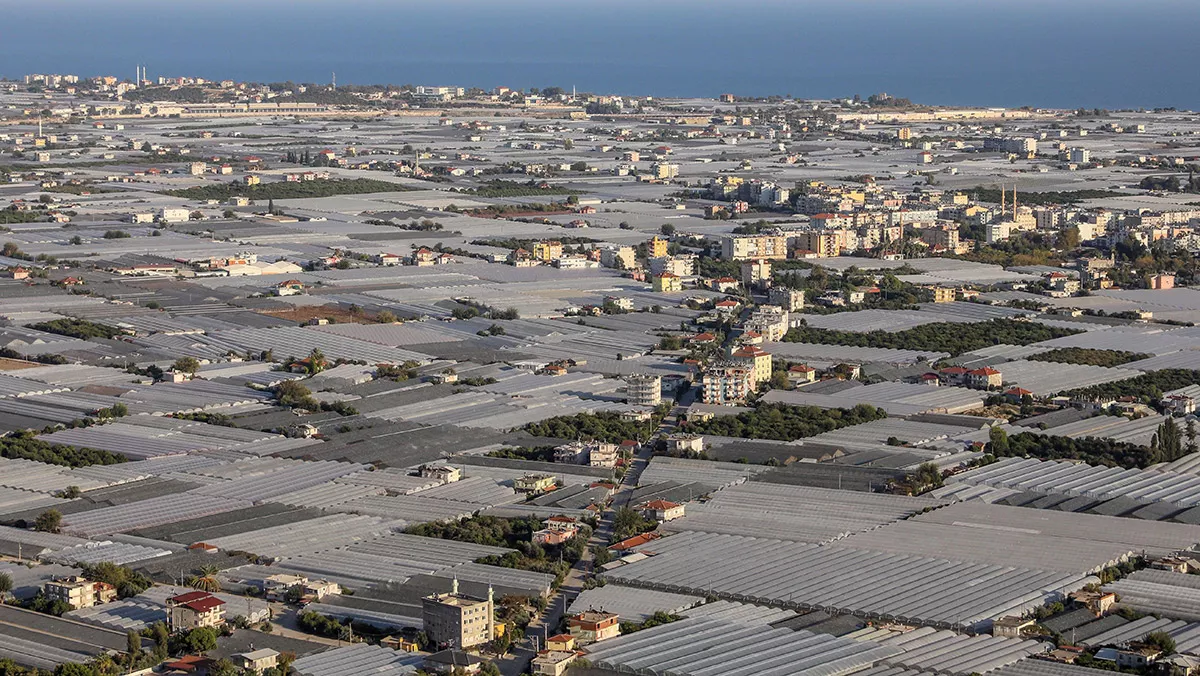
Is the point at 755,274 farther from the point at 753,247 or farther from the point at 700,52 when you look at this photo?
the point at 700,52

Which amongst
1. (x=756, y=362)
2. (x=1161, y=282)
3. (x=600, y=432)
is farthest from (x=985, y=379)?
(x=1161, y=282)

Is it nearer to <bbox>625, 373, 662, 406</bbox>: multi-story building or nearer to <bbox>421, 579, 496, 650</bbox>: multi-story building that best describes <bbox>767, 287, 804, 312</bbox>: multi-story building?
<bbox>625, 373, 662, 406</bbox>: multi-story building

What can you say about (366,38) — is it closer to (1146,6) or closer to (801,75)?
(801,75)

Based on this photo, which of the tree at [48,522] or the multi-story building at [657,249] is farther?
the multi-story building at [657,249]

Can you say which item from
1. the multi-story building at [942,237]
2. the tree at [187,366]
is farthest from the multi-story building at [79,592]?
the multi-story building at [942,237]

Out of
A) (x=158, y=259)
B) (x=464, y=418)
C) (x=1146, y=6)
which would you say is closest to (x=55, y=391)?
(x=464, y=418)

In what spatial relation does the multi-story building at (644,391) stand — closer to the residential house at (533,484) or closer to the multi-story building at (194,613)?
the residential house at (533,484)

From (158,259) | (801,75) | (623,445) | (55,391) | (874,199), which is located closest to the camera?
(623,445)
